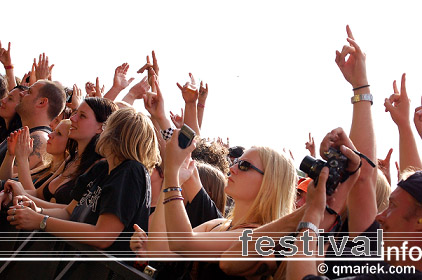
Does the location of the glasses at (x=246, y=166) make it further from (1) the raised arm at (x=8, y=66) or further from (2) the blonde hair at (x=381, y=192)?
(1) the raised arm at (x=8, y=66)

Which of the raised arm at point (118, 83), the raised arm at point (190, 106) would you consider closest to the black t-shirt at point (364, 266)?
the raised arm at point (190, 106)

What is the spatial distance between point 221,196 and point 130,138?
3.98ft

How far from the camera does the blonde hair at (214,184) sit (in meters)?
4.42

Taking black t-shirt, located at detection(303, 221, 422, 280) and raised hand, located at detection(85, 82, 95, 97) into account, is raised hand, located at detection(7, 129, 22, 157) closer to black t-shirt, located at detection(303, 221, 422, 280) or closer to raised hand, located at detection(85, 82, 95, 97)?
raised hand, located at detection(85, 82, 95, 97)

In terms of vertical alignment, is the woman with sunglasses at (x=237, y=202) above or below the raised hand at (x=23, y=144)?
below

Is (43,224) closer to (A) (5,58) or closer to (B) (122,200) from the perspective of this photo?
(B) (122,200)

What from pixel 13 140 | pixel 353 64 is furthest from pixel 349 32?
pixel 13 140

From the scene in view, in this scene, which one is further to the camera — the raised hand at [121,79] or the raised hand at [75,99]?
the raised hand at [75,99]

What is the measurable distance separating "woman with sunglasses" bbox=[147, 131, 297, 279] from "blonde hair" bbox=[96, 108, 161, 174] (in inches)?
13.6

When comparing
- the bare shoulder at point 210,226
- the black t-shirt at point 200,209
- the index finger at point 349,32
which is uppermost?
the index finger at point 349,32

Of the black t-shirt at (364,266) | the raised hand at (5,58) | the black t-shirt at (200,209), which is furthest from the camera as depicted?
the raised hand at (5,58)

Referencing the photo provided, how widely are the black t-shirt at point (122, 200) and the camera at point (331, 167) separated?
1285mm

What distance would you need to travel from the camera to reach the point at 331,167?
2.24 meters

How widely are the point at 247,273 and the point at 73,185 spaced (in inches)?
82.3
